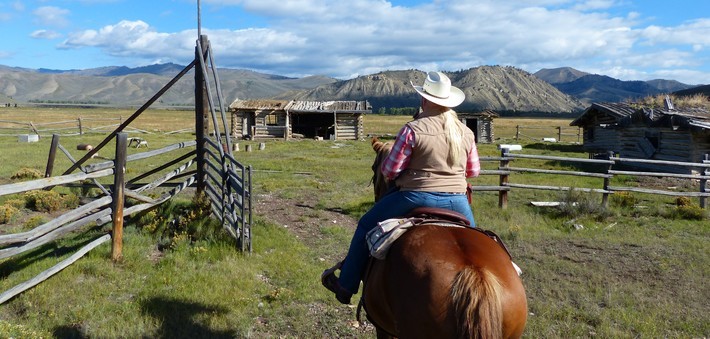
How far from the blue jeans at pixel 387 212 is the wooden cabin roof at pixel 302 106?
121ft

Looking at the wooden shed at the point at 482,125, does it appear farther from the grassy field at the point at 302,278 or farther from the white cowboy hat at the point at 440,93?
the white cowboy hat at the point at 440,93

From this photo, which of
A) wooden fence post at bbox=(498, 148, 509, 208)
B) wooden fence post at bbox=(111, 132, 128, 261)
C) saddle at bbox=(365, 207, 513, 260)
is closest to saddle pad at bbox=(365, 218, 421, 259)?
saddle at bbox=(365, 207, 513, 260)

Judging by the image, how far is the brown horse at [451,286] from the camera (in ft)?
9.48

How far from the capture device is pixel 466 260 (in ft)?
10.2

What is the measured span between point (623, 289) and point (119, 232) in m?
6.97

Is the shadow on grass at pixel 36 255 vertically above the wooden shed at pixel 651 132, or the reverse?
the wooden shed at pixel 651 132

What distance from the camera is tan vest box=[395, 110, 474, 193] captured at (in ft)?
12.9

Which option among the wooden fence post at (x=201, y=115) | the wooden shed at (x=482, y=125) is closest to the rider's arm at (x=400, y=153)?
the wooden fence post at (x=201, y=115)

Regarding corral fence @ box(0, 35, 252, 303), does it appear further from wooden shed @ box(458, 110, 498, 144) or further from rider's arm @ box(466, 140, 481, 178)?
wooden shed @ box(458, 110, 498, 144)

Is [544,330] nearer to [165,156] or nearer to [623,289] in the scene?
[623,289]

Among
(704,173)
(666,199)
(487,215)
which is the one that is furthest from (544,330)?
(666,199)

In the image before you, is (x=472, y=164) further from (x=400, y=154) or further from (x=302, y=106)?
(x=302, y=106)

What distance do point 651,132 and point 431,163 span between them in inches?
996

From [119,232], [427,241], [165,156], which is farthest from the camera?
[165,156]
